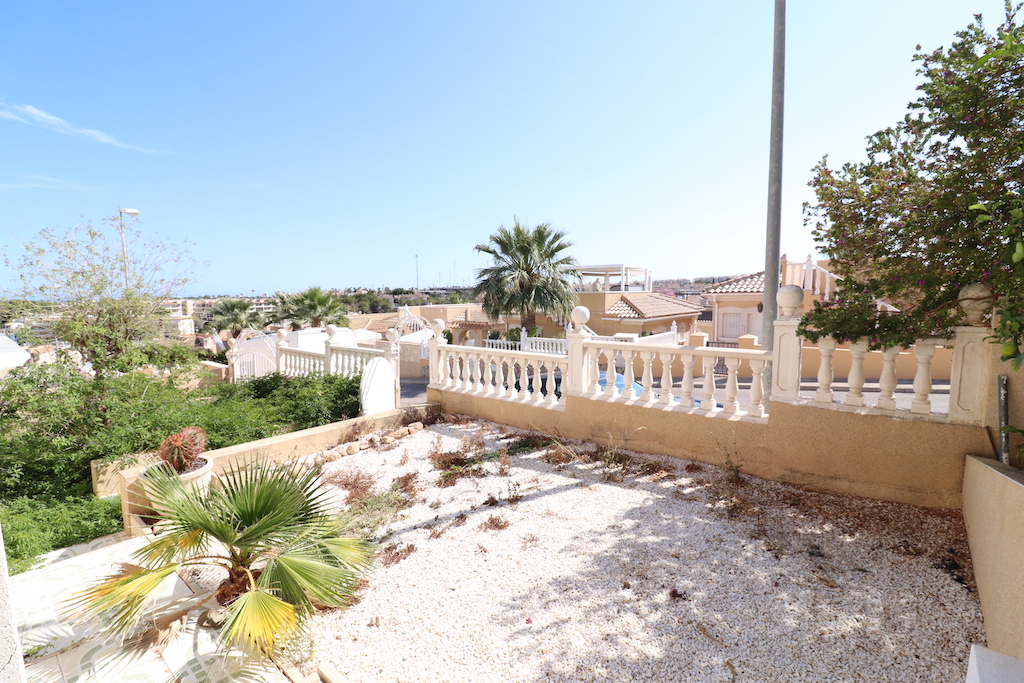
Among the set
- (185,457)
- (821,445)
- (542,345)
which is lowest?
(542,345)

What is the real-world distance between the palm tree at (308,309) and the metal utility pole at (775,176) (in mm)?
20515

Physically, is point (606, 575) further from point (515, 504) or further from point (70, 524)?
point (70, 524)

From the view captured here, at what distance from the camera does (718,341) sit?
20.7 m

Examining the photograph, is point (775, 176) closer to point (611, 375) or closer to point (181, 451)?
Answer: point (611, 375)

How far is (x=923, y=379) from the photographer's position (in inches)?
151

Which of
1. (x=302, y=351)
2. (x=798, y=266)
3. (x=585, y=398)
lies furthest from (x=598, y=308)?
(x=585, y=398)

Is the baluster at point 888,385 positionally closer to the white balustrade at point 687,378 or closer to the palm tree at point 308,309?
the white balustrade at point 687,378

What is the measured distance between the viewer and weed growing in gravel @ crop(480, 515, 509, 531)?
13.2 feet

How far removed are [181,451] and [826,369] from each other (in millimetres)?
5825

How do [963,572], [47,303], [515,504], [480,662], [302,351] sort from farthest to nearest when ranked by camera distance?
[302,351] → [47,303] → [515,504] → [963,572] → [480,662]

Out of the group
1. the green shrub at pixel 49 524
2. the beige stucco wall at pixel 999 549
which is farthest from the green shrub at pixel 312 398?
the beige stucco wall at pixel 999 549

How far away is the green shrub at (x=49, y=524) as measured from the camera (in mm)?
3648

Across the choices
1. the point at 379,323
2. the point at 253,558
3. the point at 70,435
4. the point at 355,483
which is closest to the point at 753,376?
the point at 355,483

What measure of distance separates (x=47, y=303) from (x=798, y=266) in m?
19.1
